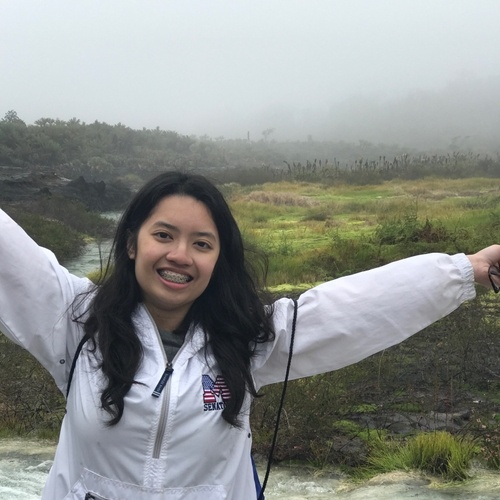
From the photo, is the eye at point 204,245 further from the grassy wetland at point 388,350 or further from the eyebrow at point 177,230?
the grassy wetland at point 388,350

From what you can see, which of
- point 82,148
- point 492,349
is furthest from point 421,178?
point 82,148

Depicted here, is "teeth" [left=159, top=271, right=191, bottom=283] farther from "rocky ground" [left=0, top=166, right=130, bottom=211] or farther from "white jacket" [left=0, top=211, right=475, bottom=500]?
"rocky ground" [left=0, top=166, right=130, bottom=211]

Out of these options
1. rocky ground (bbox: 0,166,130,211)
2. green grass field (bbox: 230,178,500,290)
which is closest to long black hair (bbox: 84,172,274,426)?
green grass field (bbox: 230,178,500,290)

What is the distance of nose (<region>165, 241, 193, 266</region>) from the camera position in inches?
57.2

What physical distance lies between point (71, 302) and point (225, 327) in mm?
358

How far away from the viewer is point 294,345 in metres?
1.50

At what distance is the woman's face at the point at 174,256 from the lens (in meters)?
1.47

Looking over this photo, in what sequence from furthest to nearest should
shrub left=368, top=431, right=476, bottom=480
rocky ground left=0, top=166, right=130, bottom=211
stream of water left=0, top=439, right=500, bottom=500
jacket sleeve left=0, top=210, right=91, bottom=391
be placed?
rocky ground left=0, top=166, right=130, bottom=211
shrub left=368, top=431, right=476, bottom=480
stream of water left=0, top=439, right=500, bottom=500
jacket sleeve left=0, top=210, right=91, bottom=391

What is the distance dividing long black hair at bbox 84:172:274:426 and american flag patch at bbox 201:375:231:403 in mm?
13

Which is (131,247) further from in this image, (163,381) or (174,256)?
(163,381)

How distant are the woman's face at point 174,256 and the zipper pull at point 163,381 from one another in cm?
16

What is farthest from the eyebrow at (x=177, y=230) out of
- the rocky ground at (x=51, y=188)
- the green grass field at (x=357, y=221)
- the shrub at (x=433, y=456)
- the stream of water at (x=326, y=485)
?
the rocky ground at (x=51, y=188)

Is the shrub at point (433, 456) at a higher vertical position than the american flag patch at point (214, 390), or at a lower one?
lower

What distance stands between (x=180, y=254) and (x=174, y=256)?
1cm
